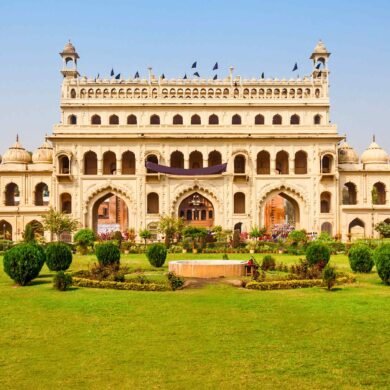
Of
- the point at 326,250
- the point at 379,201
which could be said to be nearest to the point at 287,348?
the point at 326,250

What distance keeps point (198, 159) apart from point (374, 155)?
16.0 meters

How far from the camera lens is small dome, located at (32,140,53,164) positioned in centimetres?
4953

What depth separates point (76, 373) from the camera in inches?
371

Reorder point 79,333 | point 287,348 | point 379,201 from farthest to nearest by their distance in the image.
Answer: point 379,201
point 79,333
point 287,348

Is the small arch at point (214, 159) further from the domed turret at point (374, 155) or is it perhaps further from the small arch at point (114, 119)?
the domed turret at point (374, 155)

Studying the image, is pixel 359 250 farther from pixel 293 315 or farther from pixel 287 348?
pixel 287 348

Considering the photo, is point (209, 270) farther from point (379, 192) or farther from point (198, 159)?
point (379, 192)

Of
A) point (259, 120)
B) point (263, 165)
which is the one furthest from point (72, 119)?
point (263, 165)

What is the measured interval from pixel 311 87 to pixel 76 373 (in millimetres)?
45389

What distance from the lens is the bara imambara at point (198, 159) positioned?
46062 mm

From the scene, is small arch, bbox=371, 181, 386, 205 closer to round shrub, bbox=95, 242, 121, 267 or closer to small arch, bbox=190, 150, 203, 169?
small arch, bbox=190, 150, 203, 169

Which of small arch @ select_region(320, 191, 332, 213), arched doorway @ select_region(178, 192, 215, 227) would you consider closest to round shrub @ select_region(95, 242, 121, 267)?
small arch @ select_region(320, 191, 332, 213)

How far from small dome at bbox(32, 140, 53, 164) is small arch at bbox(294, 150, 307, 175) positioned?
870 inches

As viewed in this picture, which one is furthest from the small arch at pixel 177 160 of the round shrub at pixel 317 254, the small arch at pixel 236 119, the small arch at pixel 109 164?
the round shrub at pixel 317 254
